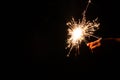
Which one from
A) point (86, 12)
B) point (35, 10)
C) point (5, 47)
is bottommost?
point (5, 47)

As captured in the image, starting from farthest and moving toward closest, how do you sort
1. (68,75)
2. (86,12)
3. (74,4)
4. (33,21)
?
1. (86,12)
2. (74,4)
3. (33,21)
4. (68,75)

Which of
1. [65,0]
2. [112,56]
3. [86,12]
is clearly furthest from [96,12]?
[112,56]

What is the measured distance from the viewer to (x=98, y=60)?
2535mm

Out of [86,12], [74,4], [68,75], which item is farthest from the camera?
[86,12]

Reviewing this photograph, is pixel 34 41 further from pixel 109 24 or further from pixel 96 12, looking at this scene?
pixel 109 24

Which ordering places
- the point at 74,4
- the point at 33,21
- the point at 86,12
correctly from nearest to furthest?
the point at 33,21
the point at 74,4
the point at 86,12

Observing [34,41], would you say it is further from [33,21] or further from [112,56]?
[112,56]

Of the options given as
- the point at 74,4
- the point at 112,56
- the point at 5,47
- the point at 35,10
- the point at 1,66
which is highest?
the point at 74,4

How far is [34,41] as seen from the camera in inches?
101

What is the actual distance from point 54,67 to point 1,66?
2.02 ft

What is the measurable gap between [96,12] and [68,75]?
3289mm

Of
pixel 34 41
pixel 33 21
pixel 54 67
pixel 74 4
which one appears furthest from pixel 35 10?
pixel 74 4

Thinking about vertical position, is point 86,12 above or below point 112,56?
above

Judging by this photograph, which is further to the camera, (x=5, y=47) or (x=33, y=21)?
(x=33, y=21)
